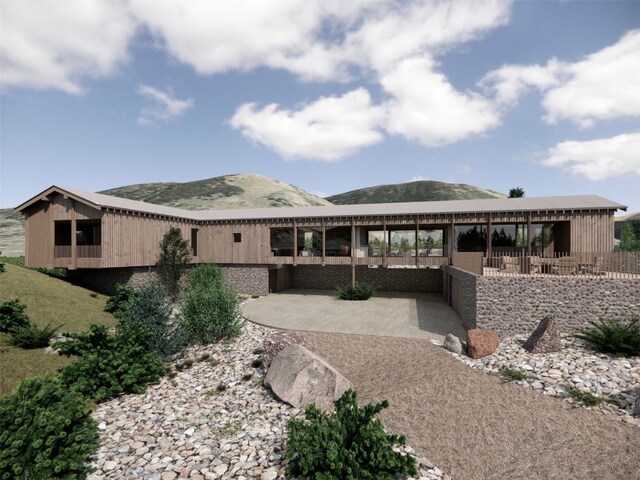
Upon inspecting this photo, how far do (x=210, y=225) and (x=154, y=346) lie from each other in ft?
45.9

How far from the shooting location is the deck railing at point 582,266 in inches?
466

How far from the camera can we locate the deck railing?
1183 centimetres

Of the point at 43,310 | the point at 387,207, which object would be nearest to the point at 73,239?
the point at 43,310

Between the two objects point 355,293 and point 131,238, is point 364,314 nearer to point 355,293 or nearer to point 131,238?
point 355,293

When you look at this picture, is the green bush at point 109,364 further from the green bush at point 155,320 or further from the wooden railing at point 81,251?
the wooden railing at point 81,251

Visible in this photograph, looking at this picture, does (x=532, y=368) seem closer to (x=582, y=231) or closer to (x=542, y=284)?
(x=542, y=284)

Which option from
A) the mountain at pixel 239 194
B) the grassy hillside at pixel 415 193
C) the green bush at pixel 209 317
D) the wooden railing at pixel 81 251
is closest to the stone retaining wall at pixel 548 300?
the green bush at pixel 209 317

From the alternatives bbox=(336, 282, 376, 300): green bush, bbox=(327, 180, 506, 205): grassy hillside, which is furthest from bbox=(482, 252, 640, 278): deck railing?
bbox=(327, 180, 506, 205): grassy hillside

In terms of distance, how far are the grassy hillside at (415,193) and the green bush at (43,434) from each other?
402ft

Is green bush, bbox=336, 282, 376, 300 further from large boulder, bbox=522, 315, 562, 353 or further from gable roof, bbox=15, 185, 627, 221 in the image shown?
large boulder, bbox=522, 315, 562, 353

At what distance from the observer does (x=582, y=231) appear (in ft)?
57.0

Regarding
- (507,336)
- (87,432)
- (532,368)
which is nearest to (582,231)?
(507,336)

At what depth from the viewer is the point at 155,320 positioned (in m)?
11.5

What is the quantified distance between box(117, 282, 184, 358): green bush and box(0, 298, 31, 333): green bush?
3.64 meters
